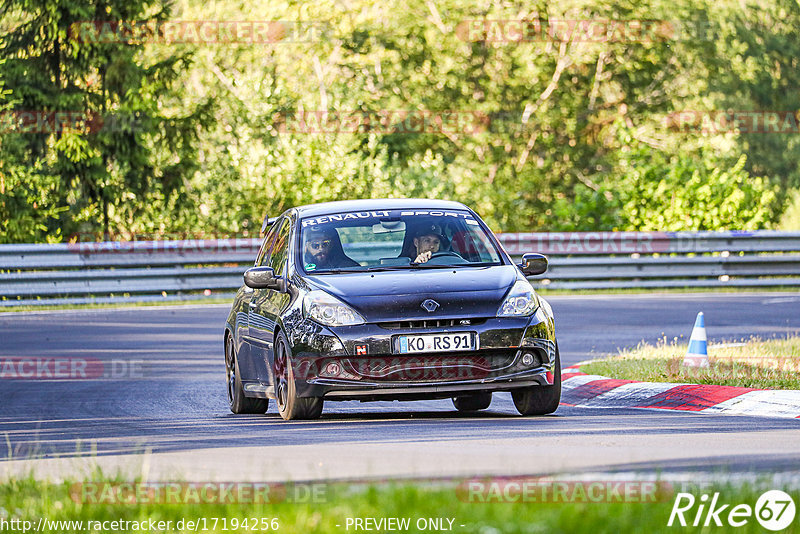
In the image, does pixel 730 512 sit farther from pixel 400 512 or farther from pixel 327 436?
pixel 327 436

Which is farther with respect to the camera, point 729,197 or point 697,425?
point 729,197

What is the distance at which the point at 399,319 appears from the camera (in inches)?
384

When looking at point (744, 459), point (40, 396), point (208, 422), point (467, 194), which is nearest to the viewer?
point (744, 459)

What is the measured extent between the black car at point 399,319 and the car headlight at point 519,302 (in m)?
0.01

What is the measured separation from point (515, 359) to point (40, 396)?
4.76 metres

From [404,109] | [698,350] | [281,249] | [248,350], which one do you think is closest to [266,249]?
[281,249]

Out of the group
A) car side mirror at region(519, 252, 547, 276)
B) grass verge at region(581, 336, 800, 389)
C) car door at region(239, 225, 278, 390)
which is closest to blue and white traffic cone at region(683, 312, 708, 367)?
grass verge at region(581, 336, 800, 389)

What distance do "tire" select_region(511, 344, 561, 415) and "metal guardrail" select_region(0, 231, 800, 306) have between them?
48.2 feet

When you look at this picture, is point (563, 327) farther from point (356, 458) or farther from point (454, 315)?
point (356, 458)

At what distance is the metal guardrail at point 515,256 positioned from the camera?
78.8 feet

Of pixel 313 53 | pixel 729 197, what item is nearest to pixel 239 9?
pixel 313 53

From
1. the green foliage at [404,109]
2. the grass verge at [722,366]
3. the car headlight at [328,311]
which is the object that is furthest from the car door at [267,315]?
the green foliage at [404,109]

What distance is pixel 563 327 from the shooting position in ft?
Result: 63.3

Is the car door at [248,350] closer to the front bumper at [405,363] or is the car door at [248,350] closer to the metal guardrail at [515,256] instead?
the front bumper at [405,363]
